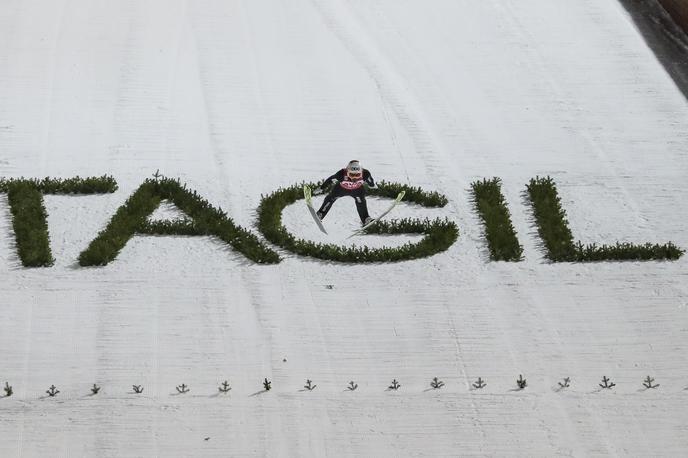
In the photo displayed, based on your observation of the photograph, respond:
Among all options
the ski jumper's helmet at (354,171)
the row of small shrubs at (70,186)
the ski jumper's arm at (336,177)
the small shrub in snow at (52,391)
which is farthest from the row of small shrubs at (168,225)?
the small shrub in snow at (52,391)

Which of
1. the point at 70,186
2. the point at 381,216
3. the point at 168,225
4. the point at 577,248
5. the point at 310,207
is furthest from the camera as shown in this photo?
the point at 70,186

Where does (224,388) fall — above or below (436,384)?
below

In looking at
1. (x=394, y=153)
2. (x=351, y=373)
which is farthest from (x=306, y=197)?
(x=351, y=373)

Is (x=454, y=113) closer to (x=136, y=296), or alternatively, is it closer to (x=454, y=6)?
(x=454, y=6)

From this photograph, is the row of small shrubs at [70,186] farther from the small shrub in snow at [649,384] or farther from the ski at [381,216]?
the small shrub in snow at [649,384]

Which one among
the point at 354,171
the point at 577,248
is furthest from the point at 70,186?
the point at 577,248

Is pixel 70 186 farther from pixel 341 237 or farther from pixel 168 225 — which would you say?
pixel 341 237
